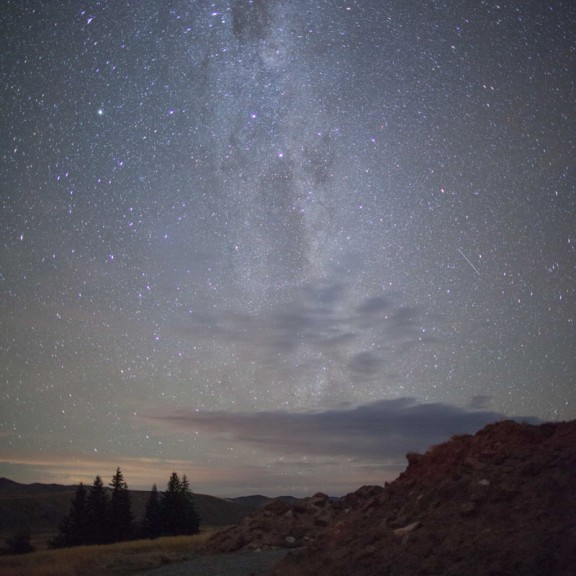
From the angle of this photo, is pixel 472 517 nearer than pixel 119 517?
Yes

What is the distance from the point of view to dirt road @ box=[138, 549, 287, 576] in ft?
48.7

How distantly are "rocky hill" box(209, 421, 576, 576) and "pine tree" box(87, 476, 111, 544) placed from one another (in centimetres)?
3983

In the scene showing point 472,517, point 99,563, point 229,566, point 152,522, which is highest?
point 472,517

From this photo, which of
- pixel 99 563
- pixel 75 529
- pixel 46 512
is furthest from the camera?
pixel 46 512

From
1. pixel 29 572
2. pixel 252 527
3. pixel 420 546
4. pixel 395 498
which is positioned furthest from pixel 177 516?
pixel 420 546

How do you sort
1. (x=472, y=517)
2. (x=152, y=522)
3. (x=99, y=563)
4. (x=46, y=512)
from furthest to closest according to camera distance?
1. (x=46, y=512)
2. (x=152, y=522)
3. (x=99, y=563)
4. (x=472, y=517)

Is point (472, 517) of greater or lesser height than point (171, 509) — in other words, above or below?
above

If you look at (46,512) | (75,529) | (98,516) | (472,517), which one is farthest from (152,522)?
(46,512)

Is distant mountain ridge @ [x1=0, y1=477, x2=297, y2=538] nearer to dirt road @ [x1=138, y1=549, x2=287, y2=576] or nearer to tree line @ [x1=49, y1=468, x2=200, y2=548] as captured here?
tree line @ [x1=49, y1=468, x2=200, y2=548]

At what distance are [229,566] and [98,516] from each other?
37052mm

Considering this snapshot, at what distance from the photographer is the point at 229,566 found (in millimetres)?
16219

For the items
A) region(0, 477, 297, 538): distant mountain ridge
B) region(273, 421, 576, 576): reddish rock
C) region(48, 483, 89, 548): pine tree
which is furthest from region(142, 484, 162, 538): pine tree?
region(0, 477, 297, 538): distant mountain ridge

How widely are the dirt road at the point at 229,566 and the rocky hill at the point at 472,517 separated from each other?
2343 millimetres

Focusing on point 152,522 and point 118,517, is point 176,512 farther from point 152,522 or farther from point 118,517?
point 118,517
